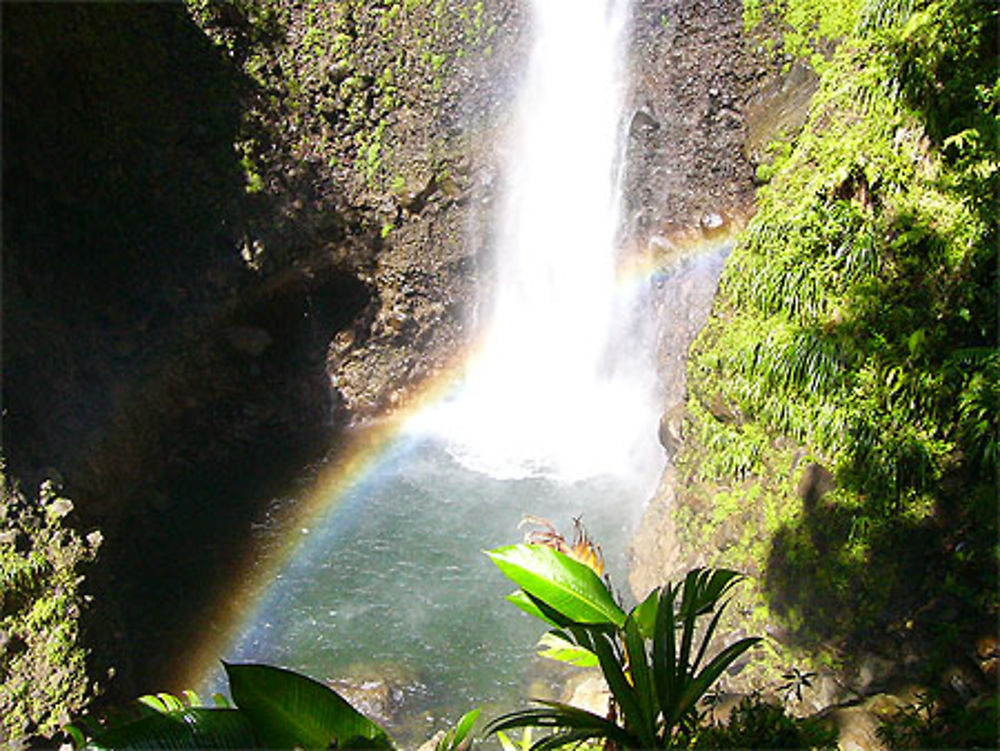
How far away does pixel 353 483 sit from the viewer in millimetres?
10570

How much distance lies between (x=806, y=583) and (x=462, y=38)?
9591mm

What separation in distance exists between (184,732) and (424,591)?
255 inches

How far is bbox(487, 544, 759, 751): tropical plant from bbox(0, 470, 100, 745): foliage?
5162mm

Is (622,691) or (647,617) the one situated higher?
(647,617)

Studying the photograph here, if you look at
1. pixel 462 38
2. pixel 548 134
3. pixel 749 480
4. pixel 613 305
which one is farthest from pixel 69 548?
pixel 462 38

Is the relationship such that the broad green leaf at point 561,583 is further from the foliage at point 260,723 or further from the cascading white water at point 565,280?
the cascading white water at point 565,280

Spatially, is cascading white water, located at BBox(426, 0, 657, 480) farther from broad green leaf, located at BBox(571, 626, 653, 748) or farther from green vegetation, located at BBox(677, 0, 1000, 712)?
broad green leaf, located at BBox(571, 626, 653, 748)

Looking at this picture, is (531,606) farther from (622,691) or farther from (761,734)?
(761,734)

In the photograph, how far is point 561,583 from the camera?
112 inches

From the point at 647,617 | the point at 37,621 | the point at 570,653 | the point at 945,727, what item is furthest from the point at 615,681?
the point at 37,621

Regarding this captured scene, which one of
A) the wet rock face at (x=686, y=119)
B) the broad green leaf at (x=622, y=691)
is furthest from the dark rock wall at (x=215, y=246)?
the broad green leaf at (x=622, y=691)

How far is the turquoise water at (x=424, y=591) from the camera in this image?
23.0 feet

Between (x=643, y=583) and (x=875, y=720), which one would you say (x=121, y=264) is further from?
(x=875, y=720)

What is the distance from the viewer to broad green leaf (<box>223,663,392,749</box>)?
6.98 feet
